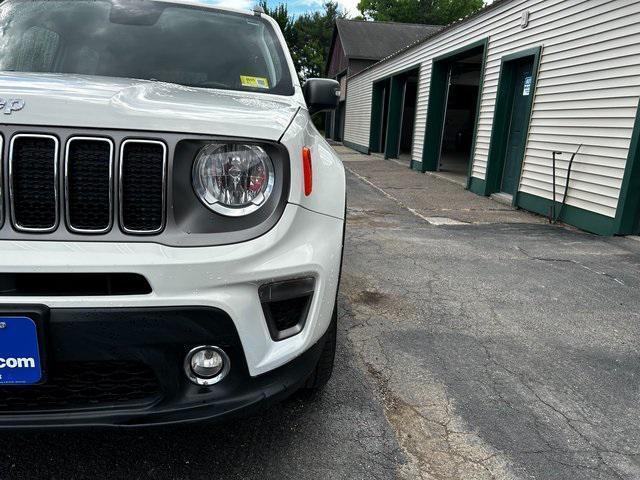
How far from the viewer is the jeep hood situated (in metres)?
1.47

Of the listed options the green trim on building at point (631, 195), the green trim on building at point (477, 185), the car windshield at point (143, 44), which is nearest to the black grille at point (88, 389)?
the car windshield at point (143, 44)

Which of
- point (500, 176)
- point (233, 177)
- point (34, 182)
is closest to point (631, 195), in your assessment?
point (500, 176)

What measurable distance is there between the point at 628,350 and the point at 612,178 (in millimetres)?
3660

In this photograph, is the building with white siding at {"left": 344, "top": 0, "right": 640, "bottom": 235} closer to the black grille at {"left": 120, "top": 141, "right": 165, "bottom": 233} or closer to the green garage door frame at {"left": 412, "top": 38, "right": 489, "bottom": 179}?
the green garage door frame at {"left": 412, "top": 38, "right": 489, "bottom": 179}

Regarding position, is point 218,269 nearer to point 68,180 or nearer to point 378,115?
point 68,180

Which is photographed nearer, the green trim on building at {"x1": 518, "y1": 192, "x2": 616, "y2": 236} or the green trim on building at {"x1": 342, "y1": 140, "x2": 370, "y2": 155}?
the green trim on building at {"x1": 518, "y1": 192, "x2": 616, "y2": 236}

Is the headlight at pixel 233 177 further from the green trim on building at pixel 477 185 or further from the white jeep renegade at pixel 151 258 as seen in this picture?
the green trim on building at pixel 477 185

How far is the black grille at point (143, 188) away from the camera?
150 centimetres

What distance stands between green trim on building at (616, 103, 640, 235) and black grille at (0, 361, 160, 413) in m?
6.01

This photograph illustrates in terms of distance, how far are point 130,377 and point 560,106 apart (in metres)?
7.34

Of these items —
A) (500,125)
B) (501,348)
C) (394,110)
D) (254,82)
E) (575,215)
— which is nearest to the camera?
Answer: (254,82)

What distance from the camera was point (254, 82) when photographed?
105 inches

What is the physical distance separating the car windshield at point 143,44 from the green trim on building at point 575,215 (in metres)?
5.08

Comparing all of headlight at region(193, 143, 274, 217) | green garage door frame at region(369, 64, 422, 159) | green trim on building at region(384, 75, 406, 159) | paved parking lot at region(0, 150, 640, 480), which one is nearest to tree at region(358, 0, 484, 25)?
green garage door frame at region(369, 64, 422, 159)
